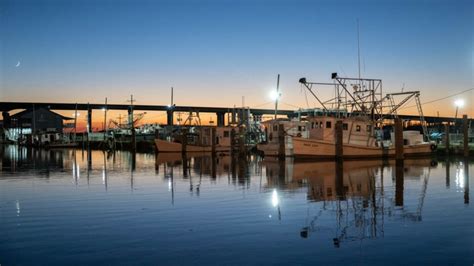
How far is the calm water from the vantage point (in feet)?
33.2

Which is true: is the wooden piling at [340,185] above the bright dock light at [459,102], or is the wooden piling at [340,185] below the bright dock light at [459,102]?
below

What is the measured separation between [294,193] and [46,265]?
12.1 m

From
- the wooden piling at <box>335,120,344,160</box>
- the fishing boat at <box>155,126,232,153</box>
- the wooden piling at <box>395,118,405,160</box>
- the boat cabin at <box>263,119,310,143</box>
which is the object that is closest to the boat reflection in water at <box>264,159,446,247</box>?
the wooden piling at <box>395,118,405,160</box>

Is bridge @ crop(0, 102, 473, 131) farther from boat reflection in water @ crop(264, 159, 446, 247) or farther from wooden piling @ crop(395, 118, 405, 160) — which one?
boat reflection in water @ crop(264, 159, 446, 247)

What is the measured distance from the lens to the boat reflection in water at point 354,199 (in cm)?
1271

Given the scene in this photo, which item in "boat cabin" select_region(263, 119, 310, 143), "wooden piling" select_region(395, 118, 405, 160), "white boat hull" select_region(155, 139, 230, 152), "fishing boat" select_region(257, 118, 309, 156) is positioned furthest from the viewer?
"white boat hull" select_region(155, 139, 230, 152)

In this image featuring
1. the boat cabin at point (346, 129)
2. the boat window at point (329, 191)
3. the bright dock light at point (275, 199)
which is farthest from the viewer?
the boat cabin at point (346, 129)

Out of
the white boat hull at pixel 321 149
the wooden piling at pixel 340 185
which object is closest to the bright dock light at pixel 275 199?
the wooden piling at pixel 340 185

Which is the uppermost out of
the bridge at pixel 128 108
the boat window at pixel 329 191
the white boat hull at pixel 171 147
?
the bridge at pixel 128 108

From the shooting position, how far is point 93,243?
11.3 m

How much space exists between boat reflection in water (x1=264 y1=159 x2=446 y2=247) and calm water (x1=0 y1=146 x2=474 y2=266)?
42 millimetres

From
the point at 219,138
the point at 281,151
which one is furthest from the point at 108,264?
the point at 219,138

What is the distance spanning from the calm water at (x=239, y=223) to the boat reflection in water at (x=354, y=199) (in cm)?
4

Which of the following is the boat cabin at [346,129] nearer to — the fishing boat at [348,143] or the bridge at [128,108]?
the fishing boat at [348,143]
